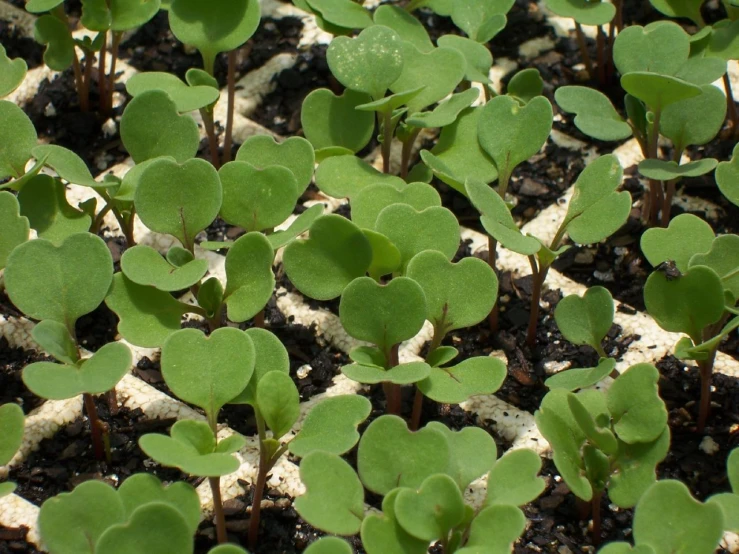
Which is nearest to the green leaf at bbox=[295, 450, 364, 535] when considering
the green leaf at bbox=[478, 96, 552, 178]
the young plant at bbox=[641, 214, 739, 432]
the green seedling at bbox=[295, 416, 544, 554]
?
the green seedling at bbox=[295, 416, 544, 554]

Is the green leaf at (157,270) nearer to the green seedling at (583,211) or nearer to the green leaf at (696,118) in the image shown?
the green seedling at (583,211)

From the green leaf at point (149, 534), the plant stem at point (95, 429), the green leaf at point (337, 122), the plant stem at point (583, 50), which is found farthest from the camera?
the plant stem at point (583, 50)

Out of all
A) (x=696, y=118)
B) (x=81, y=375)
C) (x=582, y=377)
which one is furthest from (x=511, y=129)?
(x=81, y=375)

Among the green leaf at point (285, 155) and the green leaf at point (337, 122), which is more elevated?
the green leaf at point (285, 155)

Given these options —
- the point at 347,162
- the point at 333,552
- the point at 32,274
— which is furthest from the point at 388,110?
the point at 333,552

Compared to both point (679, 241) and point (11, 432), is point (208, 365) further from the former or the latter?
point (679, 241)

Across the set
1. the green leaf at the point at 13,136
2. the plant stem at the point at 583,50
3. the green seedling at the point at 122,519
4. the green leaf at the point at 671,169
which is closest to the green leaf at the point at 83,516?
the green seedling at the point at 122,519
